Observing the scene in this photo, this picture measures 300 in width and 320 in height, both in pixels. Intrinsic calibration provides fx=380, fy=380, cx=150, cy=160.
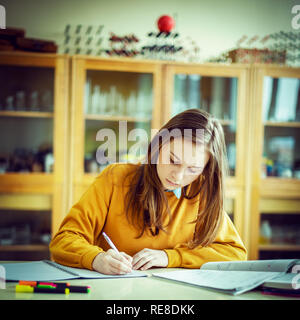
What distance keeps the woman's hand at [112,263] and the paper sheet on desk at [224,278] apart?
8 centimetres

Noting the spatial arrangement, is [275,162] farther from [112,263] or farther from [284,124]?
[112,263]

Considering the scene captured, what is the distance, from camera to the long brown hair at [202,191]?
1.15 m

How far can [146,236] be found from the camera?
3.86 ft

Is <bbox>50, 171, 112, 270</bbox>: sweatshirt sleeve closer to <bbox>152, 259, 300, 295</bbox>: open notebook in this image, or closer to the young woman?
the young woman

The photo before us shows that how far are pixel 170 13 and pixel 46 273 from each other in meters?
2.40

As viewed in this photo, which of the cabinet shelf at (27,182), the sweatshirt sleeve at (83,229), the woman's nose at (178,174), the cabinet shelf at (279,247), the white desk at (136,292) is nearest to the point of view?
the white desk at (136,292)

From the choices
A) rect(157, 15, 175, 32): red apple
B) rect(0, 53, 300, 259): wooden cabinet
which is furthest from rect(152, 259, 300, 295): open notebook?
rect(157, 15, 175, 32): red apple

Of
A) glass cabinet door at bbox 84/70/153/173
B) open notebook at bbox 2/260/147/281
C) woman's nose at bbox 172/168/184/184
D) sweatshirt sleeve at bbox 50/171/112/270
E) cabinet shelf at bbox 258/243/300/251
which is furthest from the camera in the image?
cabinet shelf at bbox 258/243/300/251

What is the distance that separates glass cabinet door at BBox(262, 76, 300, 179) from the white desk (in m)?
1.94

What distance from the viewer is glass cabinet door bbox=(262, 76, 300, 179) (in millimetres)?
2633

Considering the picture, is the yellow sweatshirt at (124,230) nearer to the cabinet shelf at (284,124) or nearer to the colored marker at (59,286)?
the colored marker at (59,286)

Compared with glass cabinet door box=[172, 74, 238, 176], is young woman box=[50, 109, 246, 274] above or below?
below

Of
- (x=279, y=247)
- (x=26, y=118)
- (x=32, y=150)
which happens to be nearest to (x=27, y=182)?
(x=32, y=150)

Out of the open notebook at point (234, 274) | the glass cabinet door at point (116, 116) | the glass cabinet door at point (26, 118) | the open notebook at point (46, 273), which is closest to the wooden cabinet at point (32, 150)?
the glass cabinet door at point (26, 118)
